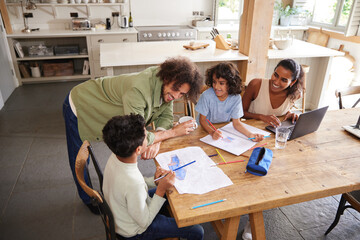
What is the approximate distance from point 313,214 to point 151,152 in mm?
1464

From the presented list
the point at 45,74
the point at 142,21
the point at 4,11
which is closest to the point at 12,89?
the point at 45,74

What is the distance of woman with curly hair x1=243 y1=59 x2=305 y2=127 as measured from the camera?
6.34ft

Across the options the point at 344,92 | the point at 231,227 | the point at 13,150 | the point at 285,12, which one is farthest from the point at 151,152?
the point at 285,12

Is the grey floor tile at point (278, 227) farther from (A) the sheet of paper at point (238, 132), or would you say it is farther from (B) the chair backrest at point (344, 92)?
(B) the chair backrest at point (344, 92)

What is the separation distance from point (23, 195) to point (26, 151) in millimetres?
800

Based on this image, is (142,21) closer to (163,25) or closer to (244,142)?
(163,25)

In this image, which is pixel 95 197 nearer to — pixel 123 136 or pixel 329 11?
pixel 123 136

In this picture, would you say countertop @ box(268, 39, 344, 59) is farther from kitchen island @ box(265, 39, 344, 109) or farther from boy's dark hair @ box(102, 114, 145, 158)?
boy's dark hair @ box(102, 114, 145, 158)

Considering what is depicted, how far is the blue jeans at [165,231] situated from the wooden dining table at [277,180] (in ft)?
0.44

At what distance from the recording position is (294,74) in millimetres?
1933

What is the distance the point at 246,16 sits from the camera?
3.12 m

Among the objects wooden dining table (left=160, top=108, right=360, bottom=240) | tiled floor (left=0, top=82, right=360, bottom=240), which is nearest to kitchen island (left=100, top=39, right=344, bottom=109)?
tiled floor (left=0, top=82, right=360, bottom=240)

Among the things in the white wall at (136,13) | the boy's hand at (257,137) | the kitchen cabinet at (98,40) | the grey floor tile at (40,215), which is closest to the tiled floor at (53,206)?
the grey floor tile at (40,215)

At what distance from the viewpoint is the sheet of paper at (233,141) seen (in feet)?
5.17
